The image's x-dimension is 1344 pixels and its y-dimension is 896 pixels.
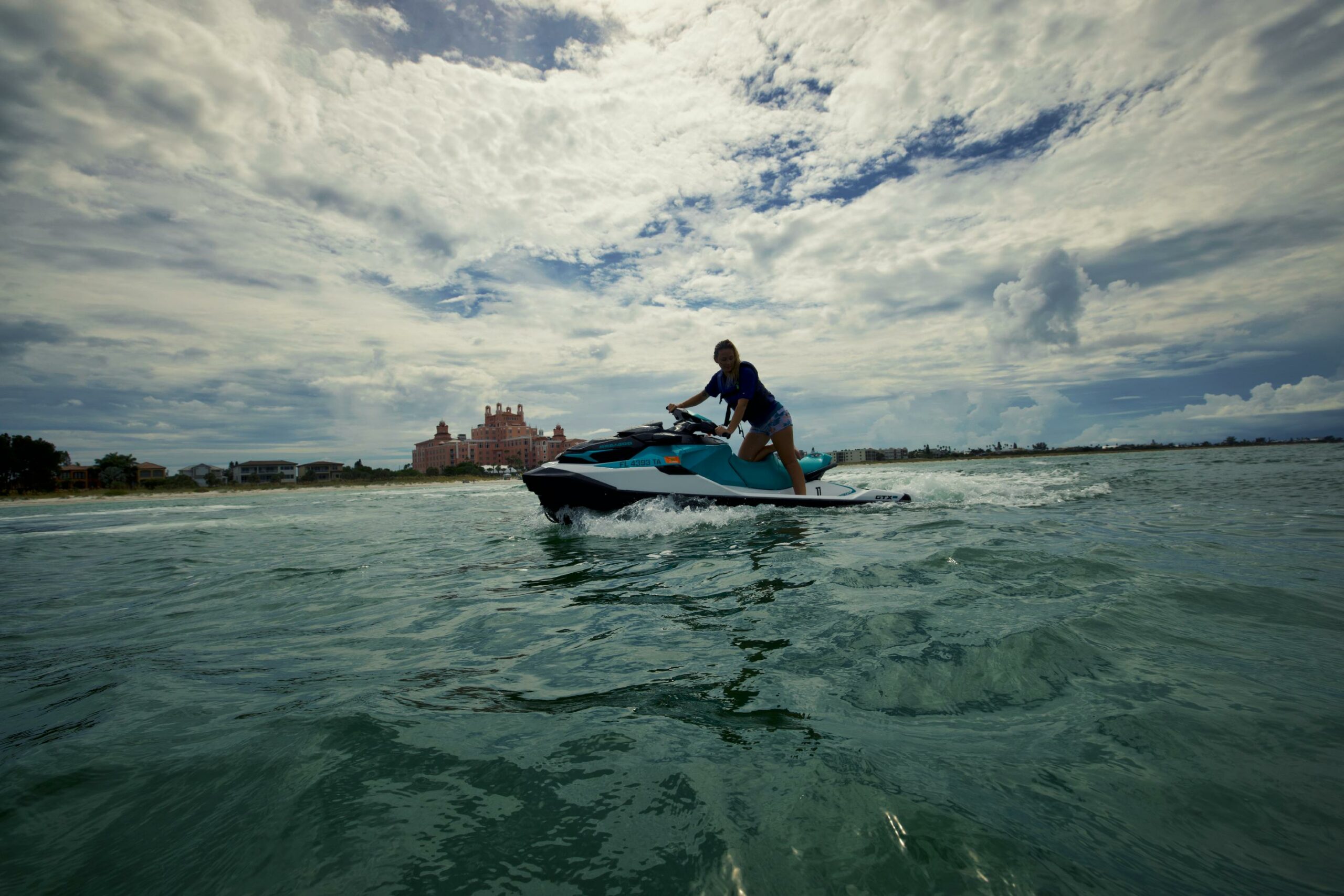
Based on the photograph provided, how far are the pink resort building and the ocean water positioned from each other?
304ft

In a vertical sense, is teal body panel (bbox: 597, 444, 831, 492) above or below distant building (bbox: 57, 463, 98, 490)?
below

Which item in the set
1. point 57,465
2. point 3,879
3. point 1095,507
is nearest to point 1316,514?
point 1095,507

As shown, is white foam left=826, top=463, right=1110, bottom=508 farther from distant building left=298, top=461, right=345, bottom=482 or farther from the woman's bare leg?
distant building left=298, top=461, right=345, bottom=482

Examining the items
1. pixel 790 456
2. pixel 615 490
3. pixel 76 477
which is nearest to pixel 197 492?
pixel 76 477

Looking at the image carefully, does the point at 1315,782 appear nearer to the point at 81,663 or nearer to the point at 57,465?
the point at 81,663

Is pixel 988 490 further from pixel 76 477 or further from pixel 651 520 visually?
pixel 76 477

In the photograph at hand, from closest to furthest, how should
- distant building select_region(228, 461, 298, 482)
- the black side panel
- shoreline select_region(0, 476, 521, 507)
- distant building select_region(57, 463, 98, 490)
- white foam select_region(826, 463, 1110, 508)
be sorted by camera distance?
the black side panel
white foam select_region(826, 463, 1110, 508)
shoreline select_region(0, 476, 521, 507)
distant building select_region(57, 463, 98, 490)
distant building select_region(228, 461, 298, 482)

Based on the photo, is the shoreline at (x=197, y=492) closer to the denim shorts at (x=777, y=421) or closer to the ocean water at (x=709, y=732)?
the denim shorts at (x=777, y=421)

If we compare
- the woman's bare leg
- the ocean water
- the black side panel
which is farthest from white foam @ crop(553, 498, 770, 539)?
the ocean water

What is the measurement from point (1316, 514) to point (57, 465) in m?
73.2

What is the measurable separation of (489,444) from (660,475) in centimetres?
10879

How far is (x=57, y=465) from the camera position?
48469mm

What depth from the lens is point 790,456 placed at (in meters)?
8.06

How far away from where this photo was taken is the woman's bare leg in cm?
800
